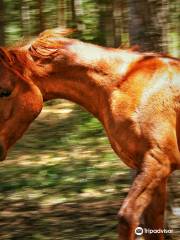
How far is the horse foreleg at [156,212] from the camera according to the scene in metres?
4.51

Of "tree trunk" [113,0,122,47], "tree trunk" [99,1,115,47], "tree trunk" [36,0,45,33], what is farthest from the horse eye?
"tree trunk" [99,1,115,47]

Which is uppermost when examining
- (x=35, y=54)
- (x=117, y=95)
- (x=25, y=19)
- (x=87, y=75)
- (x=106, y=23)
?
(x=35, y=54)

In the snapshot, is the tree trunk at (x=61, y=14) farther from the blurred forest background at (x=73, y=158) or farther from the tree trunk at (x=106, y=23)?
the tree trunk at (x=106, y=23)

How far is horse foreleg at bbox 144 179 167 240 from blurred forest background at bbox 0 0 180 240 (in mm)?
740

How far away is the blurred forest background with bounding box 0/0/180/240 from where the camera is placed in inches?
229

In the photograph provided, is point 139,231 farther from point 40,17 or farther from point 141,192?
point 40,17

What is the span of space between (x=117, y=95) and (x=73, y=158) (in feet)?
12.6

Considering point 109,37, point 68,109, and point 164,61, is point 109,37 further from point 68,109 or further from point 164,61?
point 164,61

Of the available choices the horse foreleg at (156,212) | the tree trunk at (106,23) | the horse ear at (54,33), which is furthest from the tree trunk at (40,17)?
the horse foreleg at (156,212)

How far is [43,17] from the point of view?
11.4m

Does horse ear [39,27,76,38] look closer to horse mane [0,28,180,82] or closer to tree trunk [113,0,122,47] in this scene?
horse mane [0,28,180,82]

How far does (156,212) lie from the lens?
4594 mm

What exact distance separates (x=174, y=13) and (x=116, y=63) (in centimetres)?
671

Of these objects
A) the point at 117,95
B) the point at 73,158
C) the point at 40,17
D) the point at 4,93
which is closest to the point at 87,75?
the point at 117,95
